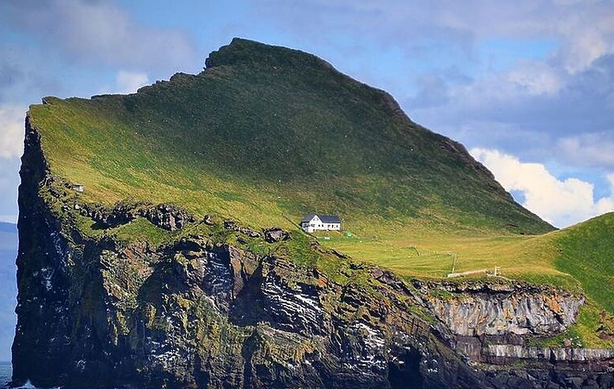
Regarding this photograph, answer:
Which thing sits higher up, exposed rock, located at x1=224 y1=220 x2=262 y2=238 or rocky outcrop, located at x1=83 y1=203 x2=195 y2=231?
rocky outcrop, located at x1=83 y1=203 x2=195 y2=231

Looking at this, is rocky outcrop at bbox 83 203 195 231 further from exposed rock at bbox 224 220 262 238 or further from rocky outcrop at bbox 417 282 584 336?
rocky outcrop at bbox 417 282 584 336

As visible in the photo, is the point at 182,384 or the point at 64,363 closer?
the point at 182,384

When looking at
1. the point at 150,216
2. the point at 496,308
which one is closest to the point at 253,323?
the point at 150,216

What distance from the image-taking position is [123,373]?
181 meters

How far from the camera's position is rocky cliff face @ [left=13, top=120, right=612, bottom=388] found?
177 meters

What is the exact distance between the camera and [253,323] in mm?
179750

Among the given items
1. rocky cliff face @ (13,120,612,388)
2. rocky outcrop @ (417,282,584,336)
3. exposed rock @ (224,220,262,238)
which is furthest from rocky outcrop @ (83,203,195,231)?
rocky outcrop @ (417,282,584,336)

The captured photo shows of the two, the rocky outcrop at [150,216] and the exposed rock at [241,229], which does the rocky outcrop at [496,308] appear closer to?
the exposed rock at [241,229]

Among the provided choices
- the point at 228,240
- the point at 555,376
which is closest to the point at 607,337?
the point at 555,376

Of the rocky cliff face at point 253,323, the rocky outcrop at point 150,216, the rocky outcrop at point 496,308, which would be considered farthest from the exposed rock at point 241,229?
the rocky outcrop at point 496,308

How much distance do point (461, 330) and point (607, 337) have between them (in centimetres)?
2540

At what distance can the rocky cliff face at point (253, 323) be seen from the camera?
176875mm

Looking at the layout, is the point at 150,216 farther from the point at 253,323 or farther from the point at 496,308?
the point at 496,308

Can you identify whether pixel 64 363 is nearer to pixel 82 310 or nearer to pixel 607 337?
pixel 82 310
